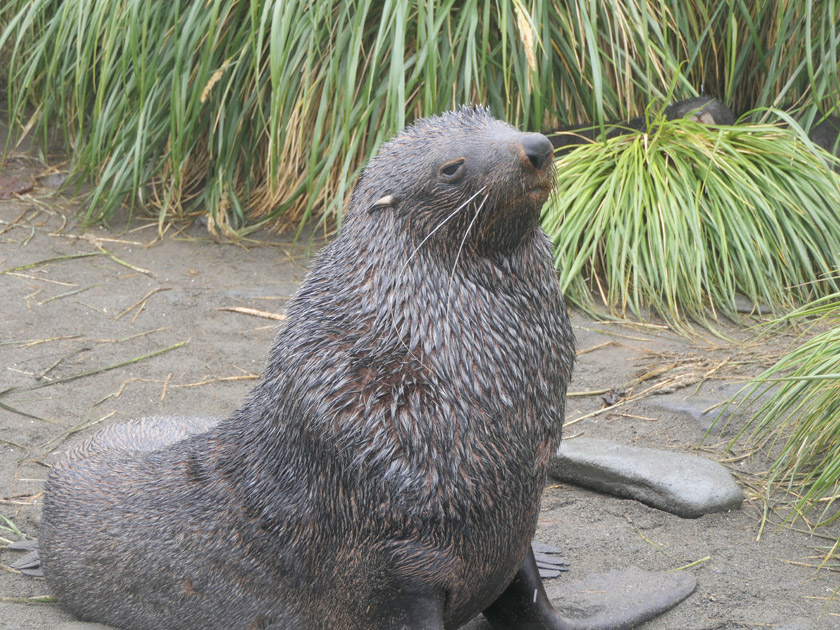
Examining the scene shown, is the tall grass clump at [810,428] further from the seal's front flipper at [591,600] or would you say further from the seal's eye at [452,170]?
the seal's eye at [452,170]

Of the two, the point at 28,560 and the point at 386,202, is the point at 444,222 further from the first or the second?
the point at 28,560

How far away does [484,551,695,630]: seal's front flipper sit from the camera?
267 cm

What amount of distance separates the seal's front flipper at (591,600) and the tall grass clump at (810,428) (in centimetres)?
61

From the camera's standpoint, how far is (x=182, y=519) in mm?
2627

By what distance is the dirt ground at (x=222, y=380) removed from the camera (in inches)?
121

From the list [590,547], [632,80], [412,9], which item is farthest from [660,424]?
[412,9]

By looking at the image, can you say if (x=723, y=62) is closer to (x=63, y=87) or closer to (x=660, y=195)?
(x=660, y=195)

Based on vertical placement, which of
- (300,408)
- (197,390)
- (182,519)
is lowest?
Result: (197,390)

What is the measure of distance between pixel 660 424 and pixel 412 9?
110 inches

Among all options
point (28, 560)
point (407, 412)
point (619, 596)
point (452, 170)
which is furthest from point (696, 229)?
point (28, 560)

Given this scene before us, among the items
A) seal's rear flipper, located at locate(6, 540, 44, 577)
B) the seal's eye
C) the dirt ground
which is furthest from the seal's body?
seal's rear flipper, located at locate(6, 540, 44, 577)

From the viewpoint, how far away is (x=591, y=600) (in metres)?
2.84

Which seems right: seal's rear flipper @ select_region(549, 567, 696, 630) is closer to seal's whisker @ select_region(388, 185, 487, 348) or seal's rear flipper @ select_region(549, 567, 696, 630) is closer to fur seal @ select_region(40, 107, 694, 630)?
fur seal @ select_region(40, 107, 694, 630)

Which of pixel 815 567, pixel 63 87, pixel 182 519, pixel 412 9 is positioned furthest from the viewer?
pixel 63 87
